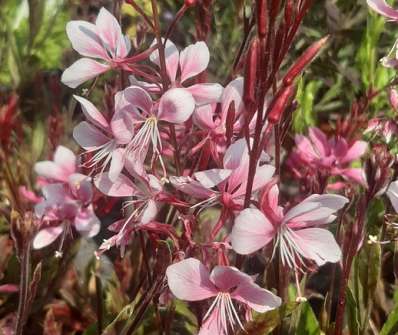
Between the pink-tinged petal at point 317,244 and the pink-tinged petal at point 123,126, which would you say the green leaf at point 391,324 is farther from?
the pink-tinged petal at point 123,126

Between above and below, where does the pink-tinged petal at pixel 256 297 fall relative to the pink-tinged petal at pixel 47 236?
above

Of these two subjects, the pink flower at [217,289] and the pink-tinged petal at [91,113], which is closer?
the pink flower at [217,289]

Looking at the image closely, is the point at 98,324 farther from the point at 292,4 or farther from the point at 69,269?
the point at 292,4

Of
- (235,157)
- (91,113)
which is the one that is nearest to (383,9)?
(235,157)

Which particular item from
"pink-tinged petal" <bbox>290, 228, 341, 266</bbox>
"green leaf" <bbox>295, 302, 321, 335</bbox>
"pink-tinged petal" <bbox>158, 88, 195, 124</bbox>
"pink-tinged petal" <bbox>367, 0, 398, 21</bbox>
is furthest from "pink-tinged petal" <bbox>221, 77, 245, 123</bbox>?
"green leaf" <bbox>295, 302, 321, 335</bbox>

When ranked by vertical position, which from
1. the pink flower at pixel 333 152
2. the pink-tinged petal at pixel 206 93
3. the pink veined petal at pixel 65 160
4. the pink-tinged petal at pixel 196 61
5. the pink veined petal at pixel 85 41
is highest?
the pink veined petal at pixel 85 41

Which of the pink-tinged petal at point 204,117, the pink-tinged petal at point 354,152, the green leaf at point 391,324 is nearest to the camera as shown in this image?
the pink-tinged petal at point 204,117

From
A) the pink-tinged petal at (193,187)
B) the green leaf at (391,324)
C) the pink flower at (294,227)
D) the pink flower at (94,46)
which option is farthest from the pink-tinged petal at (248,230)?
the green leaf at (391,324)
